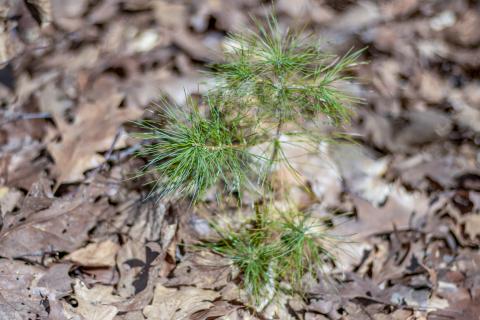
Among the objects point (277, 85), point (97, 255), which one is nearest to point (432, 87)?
point (277, 85)

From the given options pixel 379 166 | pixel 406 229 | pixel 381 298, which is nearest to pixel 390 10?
pixel 379 166

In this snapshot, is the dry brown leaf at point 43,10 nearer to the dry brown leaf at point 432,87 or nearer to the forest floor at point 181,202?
the forest floor at point 181,202

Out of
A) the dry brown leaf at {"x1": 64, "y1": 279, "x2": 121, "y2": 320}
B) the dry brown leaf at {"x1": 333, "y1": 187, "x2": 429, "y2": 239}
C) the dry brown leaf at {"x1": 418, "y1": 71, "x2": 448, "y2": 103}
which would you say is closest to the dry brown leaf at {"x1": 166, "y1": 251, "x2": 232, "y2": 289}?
the dry brown leaf at {"x1": 64, "y1": 279, "x2": 121, "y2": 320}

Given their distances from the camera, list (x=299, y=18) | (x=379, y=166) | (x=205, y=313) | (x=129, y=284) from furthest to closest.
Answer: (x=299, y=18)
(x=379, y=166)
(x=129, y=284)
(x=205, y=313)

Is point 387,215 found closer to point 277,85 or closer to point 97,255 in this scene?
point 277,85

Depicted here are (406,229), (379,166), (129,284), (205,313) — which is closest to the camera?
(205,313)

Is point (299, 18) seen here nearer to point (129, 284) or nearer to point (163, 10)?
point (163, 10)
